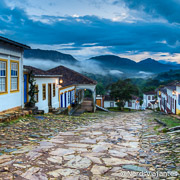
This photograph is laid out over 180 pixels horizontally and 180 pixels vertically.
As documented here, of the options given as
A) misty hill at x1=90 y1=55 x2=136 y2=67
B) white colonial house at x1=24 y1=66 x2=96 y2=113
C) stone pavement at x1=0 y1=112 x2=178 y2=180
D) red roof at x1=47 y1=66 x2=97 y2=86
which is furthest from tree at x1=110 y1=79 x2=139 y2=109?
misty hill at x1=90 y1=55 x2=136 y2=67

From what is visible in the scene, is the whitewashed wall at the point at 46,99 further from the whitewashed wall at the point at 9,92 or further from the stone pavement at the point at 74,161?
the stone pavement at the point at 74,161

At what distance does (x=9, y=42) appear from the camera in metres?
10.1

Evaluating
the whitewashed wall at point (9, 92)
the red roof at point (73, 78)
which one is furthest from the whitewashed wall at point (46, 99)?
the red roof at point (73, 78)

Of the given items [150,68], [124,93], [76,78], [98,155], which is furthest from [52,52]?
[98,155]

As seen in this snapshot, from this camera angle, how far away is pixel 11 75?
10.9 metres

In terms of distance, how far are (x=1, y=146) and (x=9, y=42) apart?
6.43m

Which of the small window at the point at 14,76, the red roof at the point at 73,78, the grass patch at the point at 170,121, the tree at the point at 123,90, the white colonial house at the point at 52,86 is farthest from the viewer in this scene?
the tree at the point at 123,90

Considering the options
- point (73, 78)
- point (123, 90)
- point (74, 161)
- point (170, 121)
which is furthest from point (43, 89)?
point (123, 90)

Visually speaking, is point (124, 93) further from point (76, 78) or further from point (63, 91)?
point (63, 91)

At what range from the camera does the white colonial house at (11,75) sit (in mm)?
10125

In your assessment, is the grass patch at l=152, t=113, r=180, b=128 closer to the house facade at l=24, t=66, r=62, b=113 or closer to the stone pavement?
the stone pavement

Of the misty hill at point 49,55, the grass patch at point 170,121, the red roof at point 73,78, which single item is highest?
the misty hill at point 49,55

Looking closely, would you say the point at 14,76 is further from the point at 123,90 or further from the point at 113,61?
the point at 113,61

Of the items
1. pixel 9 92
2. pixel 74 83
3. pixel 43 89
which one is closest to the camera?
pixel 9 92
